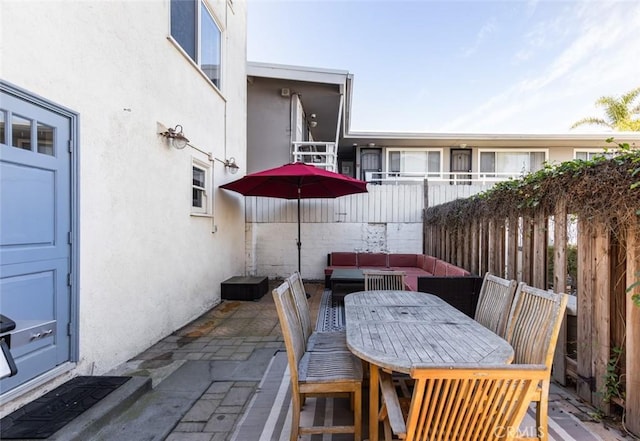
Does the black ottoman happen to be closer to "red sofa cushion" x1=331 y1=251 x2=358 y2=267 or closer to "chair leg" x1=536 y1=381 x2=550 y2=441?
"red sofa cushion" x1=331 y1=251 x2=358 y2=267

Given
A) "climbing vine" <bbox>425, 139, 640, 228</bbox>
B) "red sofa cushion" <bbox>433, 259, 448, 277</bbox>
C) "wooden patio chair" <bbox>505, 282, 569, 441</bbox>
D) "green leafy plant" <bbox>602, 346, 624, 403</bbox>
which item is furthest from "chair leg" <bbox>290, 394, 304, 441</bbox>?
"red sofa cushion" <bbox>433, 259, 448, 277</bbox>

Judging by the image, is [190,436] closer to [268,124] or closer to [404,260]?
[404,260]

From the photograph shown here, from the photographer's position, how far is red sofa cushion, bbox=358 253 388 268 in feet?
24.5

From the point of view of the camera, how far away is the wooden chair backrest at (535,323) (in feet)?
5.91

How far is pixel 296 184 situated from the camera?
6246mm

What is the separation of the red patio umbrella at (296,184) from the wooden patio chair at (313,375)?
326 cm

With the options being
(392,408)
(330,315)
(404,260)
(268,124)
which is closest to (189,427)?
(392,408)

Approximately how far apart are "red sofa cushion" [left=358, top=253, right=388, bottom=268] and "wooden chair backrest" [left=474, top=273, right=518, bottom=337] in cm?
451

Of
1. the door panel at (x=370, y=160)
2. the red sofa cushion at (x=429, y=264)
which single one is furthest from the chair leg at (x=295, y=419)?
the door panel at (x=370, y=160)

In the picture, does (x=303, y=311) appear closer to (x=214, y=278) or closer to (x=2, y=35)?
(x=2, y=35)

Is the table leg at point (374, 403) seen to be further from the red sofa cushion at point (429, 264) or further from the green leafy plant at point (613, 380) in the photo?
the red sofa cushion at point (429, 264)

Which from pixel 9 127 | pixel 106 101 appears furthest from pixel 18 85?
pixel 106 101

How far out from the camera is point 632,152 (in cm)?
209

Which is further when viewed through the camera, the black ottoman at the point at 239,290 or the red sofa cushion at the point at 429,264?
the red sofa cushion at the point at 429,264
